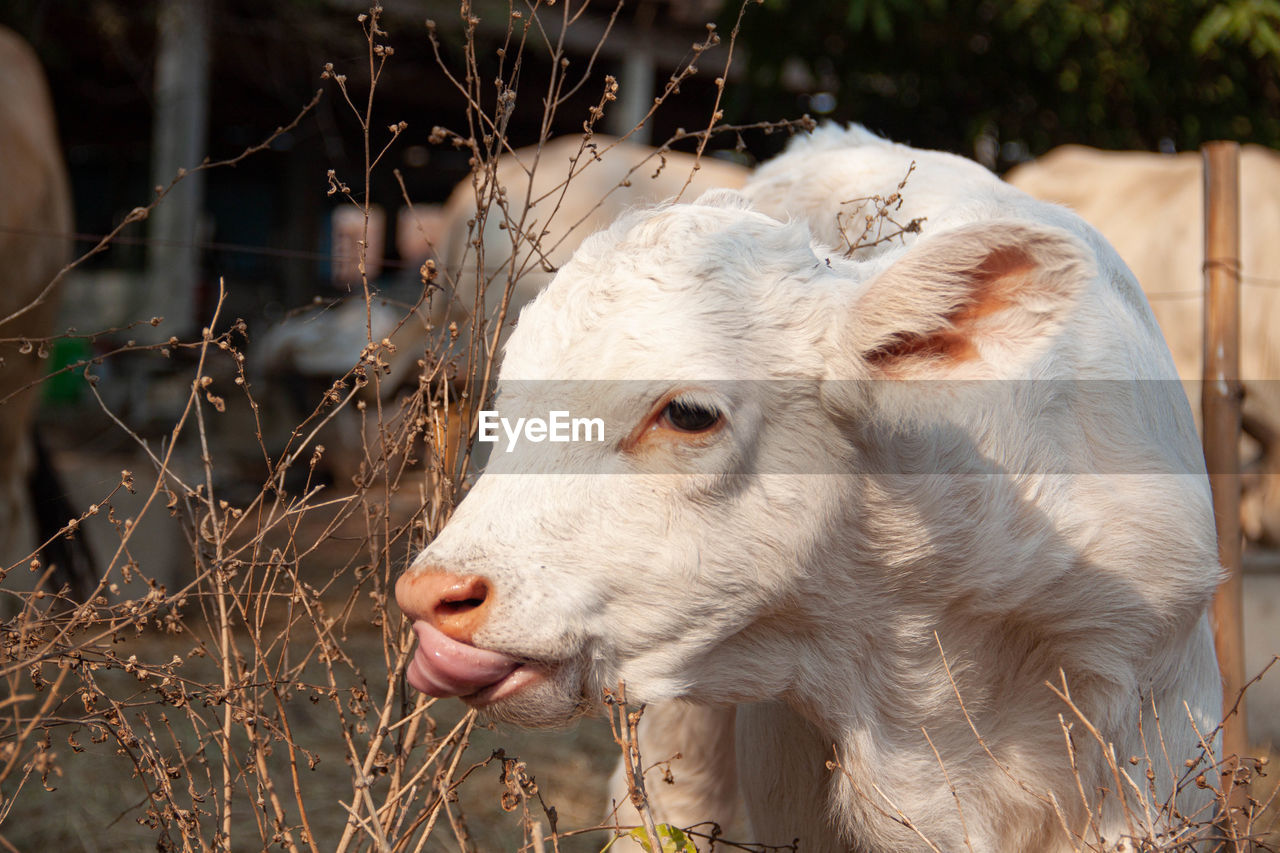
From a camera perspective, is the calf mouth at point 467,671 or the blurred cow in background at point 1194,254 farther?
the blurred cow in background at point 1194,254

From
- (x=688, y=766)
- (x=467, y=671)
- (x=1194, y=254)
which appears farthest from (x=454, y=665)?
(x=1194, y=254)

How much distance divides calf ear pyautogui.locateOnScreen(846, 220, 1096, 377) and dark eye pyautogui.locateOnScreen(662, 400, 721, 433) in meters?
0.28

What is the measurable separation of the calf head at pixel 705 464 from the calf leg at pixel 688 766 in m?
0.86

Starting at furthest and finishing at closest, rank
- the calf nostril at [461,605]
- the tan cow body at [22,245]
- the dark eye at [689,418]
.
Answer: the tan cow body at [22,245]
the dark eye at [689,418]
the calf nostril at [461,605]

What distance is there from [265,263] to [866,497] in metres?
15.7

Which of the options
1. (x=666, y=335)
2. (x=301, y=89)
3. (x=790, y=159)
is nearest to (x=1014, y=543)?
(x=666, y=335)

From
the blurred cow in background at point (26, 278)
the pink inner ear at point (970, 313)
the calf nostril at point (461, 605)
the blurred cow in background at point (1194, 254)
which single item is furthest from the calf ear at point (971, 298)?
the blurred cow in background at point (1194, 254)

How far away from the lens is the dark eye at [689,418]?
182cm

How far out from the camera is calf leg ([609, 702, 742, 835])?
2859mm

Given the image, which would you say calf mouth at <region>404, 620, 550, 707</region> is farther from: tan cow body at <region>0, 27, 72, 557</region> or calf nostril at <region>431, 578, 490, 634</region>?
tan cow body at <region>0, 27, 72, 557</region>

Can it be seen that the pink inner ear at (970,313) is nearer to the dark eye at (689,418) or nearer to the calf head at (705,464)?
the calf head at (705,464)

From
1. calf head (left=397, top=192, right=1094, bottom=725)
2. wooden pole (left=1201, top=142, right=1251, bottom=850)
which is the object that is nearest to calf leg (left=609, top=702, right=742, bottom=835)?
calf head (left=397, top=192, right=1094, bottom=725)

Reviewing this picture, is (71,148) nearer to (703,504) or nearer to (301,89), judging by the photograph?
(301,89)

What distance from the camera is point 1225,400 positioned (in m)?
3.28
